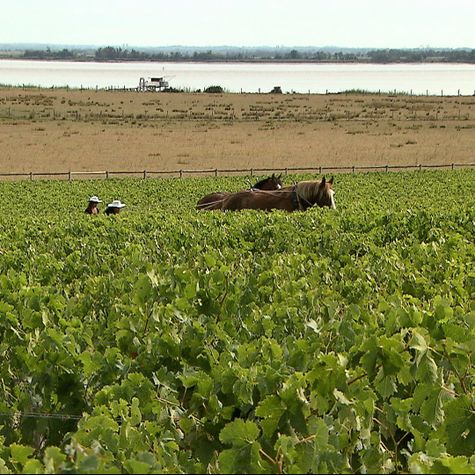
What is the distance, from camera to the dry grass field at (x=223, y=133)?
5909cm

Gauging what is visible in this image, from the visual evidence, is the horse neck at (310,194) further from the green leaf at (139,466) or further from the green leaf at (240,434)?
the green leaf at (139,466)

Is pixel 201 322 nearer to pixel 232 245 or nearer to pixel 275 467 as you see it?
pixel 275 467

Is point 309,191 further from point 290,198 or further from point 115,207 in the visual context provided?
point 115,207

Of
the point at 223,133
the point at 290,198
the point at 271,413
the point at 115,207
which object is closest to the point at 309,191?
the point at 290,198

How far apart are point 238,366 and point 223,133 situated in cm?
7341

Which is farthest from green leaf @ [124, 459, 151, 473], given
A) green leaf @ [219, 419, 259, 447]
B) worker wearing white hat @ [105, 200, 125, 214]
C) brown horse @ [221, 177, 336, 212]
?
worker wearing white hat @ [105, 200, 125, 214]

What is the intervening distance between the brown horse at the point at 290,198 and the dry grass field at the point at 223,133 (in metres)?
35.1

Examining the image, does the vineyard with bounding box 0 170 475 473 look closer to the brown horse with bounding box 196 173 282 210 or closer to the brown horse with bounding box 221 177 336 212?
the brown horse with bounding box 221 177 336 212

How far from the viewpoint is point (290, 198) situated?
18.6m

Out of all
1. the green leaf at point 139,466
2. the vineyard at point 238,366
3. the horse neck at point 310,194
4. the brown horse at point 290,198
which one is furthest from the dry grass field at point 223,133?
the green leaf at point 139,466

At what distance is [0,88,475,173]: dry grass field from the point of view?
5909cm

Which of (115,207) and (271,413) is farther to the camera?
(115,207)

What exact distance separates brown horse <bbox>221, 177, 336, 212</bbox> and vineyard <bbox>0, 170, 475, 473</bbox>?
22.4 feet

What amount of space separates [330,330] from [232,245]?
7054 mm
